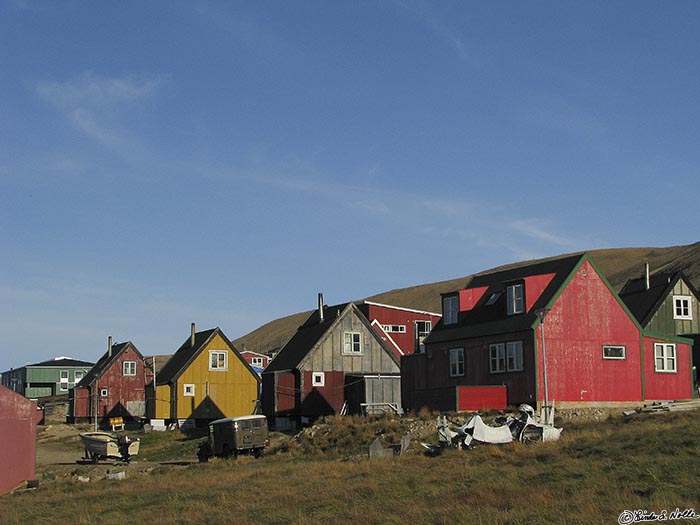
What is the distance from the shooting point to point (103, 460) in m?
51.4

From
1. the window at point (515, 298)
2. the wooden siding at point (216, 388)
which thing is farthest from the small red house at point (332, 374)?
the window at point (515, 298)

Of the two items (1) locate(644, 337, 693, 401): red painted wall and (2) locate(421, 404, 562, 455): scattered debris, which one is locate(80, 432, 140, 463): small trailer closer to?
(2) locate(421, 404, 562, 455): scattered debris

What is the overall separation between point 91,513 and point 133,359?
57.8 metres

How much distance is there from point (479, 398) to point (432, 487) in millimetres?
19397

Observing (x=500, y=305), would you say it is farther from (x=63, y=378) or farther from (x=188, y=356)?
(x=63, y=378)

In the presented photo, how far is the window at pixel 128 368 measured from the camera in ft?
274

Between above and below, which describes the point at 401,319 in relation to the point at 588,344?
above

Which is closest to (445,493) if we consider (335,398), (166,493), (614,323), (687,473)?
(687,473)

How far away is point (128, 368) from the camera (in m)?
83.7

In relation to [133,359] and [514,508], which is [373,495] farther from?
[133,359]

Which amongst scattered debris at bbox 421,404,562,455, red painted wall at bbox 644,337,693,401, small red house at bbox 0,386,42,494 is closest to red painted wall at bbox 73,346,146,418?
small red house at bbox 0,386,42,494

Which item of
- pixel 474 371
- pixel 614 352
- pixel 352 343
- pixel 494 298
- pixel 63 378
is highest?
pixel 494 298

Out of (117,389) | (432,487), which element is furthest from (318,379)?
(432,487)

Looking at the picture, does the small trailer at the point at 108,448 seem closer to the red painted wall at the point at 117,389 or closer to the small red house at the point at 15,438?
the small red house at the point at 15,438
